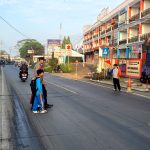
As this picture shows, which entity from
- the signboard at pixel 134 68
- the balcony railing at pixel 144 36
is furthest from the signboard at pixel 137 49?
the signboard at pixel 134 68

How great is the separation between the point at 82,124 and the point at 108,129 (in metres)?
0.95

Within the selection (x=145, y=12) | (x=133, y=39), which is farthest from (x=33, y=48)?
(x=145, y=12)

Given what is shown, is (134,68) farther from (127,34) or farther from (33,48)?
(33,48)

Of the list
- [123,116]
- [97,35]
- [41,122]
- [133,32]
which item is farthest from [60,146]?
[97,35]

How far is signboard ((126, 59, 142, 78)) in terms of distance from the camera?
31.3m

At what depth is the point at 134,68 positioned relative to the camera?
32.2m

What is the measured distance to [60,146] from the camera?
721cm

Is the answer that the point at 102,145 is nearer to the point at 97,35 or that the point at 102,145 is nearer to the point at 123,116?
the point at 123,116

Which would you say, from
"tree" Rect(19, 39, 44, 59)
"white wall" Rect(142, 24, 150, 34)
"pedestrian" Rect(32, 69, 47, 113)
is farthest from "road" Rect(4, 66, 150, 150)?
"tree" Rect(19, 39, 44, 59)

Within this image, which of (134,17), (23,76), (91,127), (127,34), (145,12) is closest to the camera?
(91,127)

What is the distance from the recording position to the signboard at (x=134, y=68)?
103 feet

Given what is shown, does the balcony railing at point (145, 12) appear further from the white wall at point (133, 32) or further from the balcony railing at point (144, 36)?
the white wall at point (133, 32)

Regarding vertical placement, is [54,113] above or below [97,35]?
below

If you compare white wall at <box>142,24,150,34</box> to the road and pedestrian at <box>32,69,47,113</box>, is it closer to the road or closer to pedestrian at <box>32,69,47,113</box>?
the road
